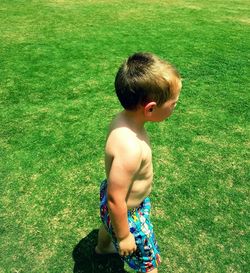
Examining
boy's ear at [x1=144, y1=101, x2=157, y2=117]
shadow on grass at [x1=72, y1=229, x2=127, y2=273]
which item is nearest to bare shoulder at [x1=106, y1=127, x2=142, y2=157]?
boy's ear at [x1=144, y1=101, x2=157, y2=117]

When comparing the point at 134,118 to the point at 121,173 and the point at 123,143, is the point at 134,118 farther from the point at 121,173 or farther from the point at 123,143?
the point at 121,173

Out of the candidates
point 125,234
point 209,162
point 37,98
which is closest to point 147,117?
point 125,234

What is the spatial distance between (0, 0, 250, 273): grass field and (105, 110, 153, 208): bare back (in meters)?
0.83

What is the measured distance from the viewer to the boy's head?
178 cm

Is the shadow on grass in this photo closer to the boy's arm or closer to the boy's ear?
the boy's arm

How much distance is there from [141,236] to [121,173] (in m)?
0.54

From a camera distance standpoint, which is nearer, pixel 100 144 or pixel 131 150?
pixel 131 150

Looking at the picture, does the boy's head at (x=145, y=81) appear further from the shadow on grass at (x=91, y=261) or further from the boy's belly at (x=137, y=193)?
the shadow on grass at (x=91, y=261)

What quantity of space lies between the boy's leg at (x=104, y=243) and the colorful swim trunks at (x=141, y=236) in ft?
1.28

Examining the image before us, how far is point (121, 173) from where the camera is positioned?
5.87 feet

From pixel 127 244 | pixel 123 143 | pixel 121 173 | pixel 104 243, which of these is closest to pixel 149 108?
pixel 123 143

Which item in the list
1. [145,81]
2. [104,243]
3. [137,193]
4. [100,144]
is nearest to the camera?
[145,81]

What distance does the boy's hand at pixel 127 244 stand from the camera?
196cm

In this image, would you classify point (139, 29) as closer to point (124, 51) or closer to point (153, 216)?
point (124, 51)
